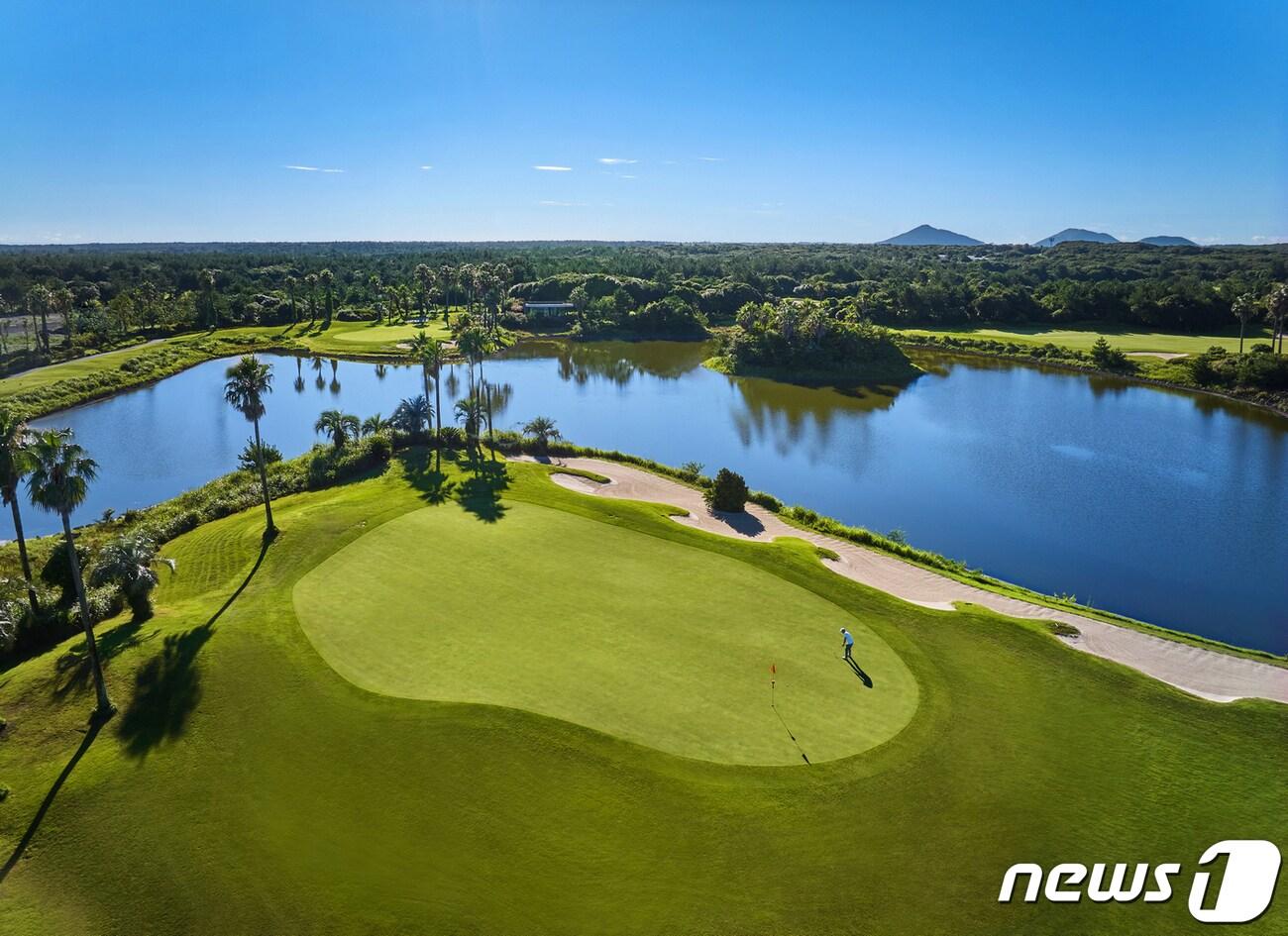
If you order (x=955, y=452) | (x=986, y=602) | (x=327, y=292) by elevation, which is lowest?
(x=986, y=602)

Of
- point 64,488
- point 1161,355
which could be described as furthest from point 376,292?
point 1161,355

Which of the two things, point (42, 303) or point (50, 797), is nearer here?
point (50, 797)

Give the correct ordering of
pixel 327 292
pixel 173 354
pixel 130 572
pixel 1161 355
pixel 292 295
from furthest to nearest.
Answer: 1. pixel 327 292
2. pixel 292 295
3. pixel 1161 355
4. pixel 173 354
5. pixel 130 572

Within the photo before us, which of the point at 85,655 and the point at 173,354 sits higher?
the point at 173,354

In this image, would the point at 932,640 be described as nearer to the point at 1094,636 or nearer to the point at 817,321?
the point at 1094,636

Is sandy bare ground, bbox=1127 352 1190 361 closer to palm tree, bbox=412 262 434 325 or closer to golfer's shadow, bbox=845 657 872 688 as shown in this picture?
golfer's shadow, bbox=845 657 872 688

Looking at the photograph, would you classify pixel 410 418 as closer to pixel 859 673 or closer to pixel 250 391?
pixel 250 391
